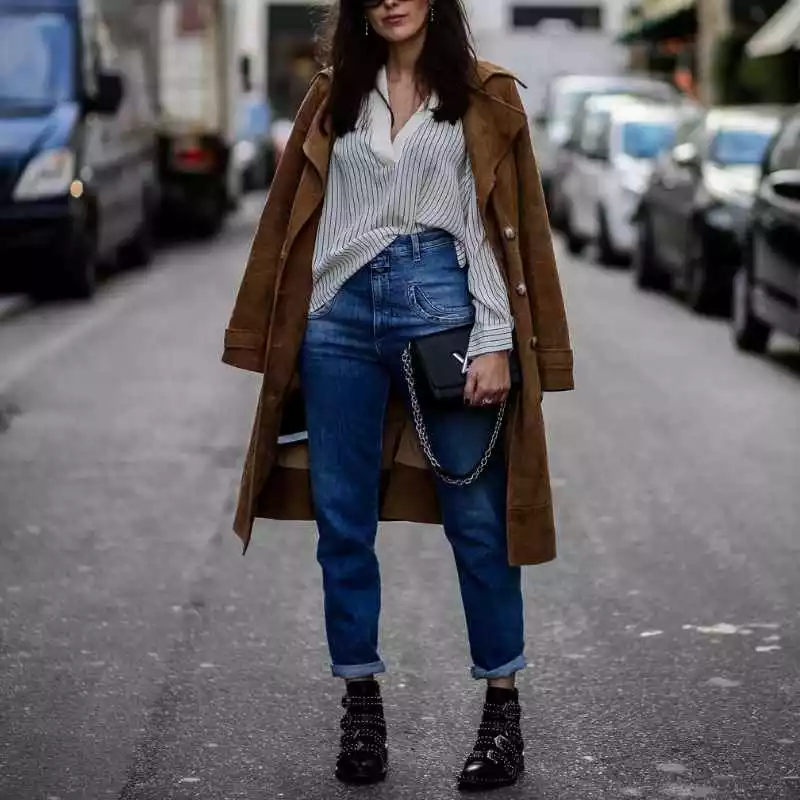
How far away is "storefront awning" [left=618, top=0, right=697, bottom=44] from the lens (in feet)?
140

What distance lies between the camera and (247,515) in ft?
16.0

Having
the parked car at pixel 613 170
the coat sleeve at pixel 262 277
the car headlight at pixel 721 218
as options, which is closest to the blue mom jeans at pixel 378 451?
the coat sleeve at pixel 262 277

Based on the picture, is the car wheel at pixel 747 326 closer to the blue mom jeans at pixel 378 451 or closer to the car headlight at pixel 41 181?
the car headlight at pixel 41 181

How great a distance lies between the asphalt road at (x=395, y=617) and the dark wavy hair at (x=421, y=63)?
140 cm

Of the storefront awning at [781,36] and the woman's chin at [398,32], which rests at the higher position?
the woman's chin at [398,32]

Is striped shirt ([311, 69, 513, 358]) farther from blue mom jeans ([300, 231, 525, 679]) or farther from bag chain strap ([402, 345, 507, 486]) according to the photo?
bag chain strap ([402, 345, 507, 486])

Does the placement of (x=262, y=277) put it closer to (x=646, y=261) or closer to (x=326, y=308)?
(x=326, y=308)

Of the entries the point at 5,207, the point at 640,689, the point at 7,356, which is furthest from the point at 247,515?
the point at 5,207

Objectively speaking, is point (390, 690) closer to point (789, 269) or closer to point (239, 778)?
point (239, 778)

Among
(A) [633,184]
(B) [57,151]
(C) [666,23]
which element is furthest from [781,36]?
(C) [666,23]

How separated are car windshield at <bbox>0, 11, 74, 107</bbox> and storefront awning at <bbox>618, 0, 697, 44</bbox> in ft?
83.3

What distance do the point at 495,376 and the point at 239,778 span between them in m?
1.03

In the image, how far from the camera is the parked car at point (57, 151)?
1705 cm

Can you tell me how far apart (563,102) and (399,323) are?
27328 millimetres
